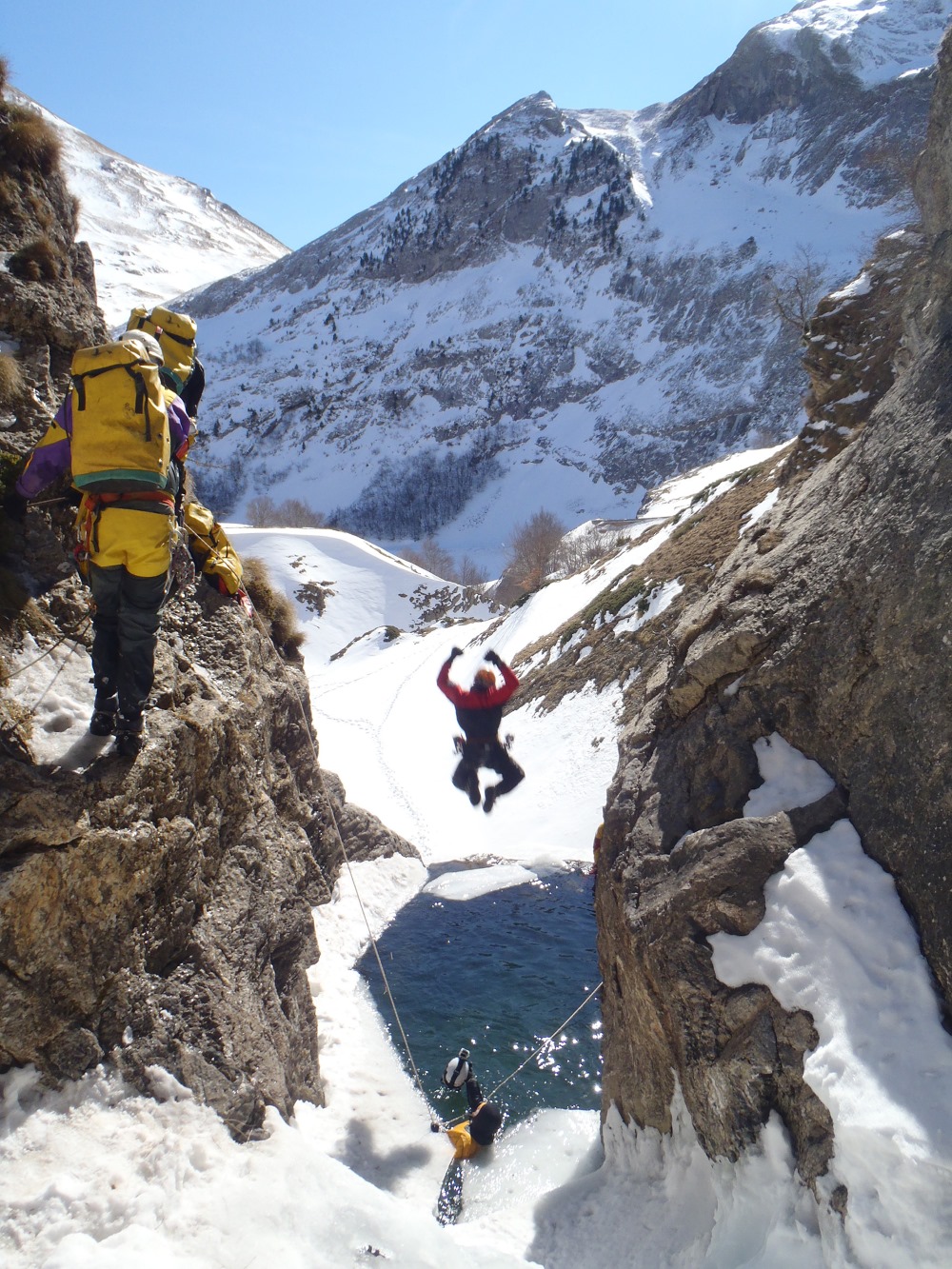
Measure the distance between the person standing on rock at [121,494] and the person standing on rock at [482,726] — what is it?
4.96 m

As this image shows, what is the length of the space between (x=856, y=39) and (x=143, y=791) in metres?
183

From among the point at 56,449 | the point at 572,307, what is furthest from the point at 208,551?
the point at 572,307

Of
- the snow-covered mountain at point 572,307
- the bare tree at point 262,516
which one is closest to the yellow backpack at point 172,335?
the snow-covered mountain at point 572,307

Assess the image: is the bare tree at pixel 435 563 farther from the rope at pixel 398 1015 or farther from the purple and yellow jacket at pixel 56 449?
the purple and yellow jacket at pixel 56 449

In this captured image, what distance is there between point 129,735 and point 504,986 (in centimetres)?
873

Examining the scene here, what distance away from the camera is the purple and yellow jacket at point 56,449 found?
5.56 meters

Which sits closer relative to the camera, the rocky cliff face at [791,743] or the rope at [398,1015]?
the rocky cliff face at [791,743]

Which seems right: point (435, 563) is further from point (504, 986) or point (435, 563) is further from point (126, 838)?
point (126, 838)

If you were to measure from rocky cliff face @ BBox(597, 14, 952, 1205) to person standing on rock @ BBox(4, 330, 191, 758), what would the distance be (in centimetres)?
476

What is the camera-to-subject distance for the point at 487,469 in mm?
129625

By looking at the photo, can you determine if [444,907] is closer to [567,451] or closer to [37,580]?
[37,580]

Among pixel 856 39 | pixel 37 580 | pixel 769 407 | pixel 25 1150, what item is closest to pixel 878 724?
pixel 25 1150

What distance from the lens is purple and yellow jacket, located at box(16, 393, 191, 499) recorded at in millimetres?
5559

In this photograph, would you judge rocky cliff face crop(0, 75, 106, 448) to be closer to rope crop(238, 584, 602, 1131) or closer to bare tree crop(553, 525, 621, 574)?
rope crop(238, 584, 602, 1131)
